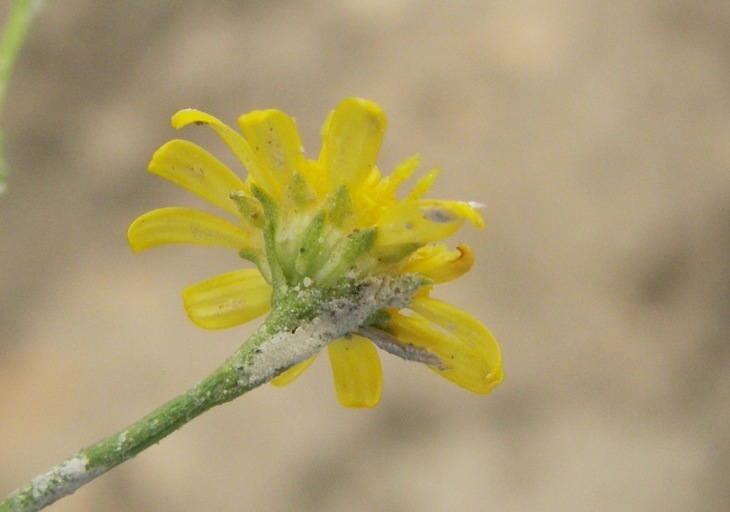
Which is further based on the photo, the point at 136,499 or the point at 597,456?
the point at 597,456

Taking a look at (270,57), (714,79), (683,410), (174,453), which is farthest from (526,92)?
(174,453)

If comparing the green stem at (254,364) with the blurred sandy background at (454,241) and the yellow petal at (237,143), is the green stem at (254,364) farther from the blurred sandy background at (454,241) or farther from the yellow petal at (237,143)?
the blurred sandy background at (454,241)

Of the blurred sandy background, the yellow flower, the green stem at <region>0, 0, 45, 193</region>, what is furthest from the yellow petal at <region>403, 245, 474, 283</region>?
the blurred sandy background

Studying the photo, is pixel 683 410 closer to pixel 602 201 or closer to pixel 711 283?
pixel 711 283

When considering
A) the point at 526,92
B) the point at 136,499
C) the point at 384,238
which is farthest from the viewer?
the point at 526,92

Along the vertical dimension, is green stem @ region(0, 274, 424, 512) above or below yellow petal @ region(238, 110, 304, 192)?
below

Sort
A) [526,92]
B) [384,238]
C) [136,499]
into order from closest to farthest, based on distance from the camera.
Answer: [384,238]
[136,499]
[526,92]

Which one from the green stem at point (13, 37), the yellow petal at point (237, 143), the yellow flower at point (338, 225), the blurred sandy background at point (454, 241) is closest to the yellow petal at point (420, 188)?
the yellow flower at point (338, 225)

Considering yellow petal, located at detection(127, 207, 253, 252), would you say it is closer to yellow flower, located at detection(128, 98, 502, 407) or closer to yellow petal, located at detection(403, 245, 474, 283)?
yellow flower, located at detection(128, 98, 502, 407)
